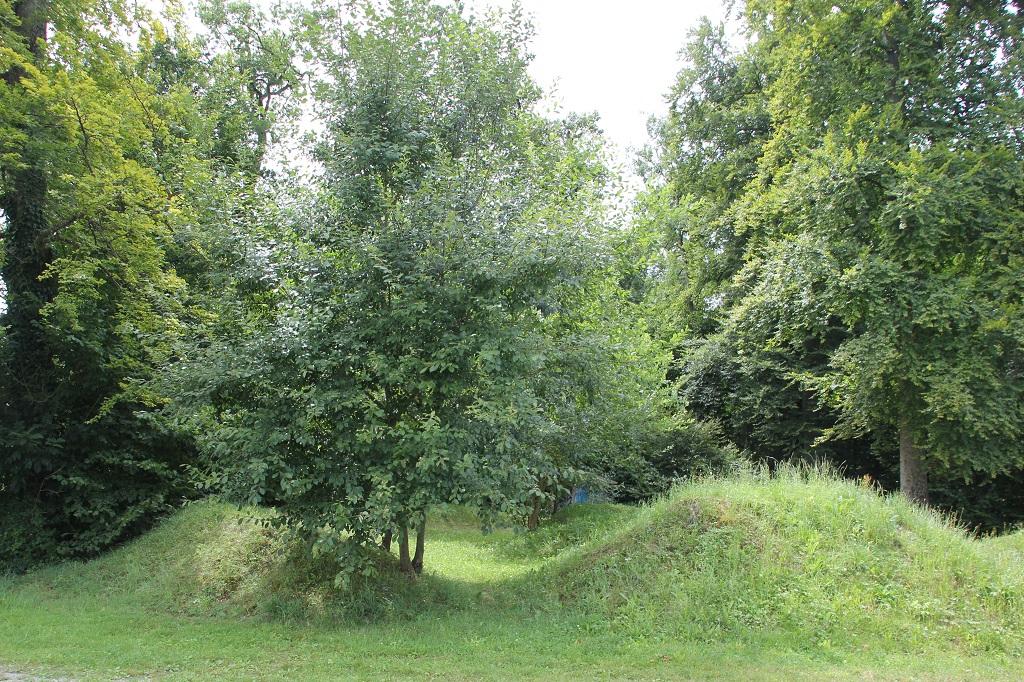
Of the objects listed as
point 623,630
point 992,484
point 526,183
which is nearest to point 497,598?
point 623,630

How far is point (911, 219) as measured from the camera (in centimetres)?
1302

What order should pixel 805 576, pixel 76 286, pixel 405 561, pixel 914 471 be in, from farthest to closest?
1. pixel 914 471
2. pixel 76 286
3. pixel 405 561
4. pixel 805 576

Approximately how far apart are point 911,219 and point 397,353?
10602mm

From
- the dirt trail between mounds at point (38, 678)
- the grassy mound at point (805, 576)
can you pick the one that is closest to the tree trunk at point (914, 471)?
the grassy mound at point (805, 576)

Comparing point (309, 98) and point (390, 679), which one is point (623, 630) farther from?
point (309, 98)

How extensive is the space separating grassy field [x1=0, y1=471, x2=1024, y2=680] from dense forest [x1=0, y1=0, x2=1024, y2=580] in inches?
41.0

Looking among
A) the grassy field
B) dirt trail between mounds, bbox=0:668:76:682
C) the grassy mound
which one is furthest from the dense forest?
dirt trail between mounds, bbox=0:668:76:682

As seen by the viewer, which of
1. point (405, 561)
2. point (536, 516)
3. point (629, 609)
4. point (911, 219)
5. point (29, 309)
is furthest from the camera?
point (536, 516)

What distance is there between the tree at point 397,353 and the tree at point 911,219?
7.80 meters

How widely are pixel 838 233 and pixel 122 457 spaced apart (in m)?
14.4

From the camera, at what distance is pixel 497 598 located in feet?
29.0

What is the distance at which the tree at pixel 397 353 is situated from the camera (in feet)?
23.9

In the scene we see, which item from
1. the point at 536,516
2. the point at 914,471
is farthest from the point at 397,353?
the point at 914,471

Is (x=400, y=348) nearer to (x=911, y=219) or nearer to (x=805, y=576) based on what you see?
(x=805, y=576)
